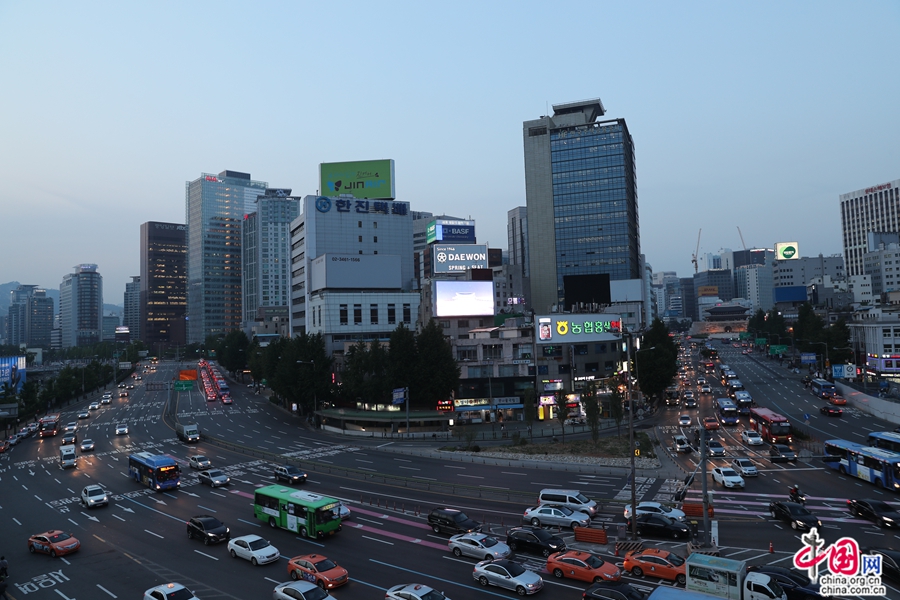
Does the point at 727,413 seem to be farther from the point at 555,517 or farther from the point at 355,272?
the point at 355,272

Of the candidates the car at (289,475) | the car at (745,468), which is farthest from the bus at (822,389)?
the car at (289,475)

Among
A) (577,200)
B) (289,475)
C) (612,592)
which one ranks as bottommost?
(289,475)

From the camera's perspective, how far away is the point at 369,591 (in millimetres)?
26688

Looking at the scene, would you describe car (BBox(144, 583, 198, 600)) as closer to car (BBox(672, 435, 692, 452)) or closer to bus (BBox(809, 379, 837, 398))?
car (BBox(672, 435, 692, 452))

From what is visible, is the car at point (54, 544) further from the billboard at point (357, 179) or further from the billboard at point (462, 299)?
the billboard at point (357, 179)

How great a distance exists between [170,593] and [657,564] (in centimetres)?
2178

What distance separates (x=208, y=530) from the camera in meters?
34.5

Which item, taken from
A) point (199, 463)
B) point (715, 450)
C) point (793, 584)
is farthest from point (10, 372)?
point (793, 584)

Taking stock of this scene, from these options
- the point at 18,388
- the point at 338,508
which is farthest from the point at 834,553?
the point at 18,388

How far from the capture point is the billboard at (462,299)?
9869 cm

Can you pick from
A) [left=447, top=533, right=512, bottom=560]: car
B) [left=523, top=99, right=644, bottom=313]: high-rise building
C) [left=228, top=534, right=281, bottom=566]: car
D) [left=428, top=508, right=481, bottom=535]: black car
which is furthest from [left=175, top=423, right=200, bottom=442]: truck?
[left=523, top=99, right=644, bottom=313]: high-rise building

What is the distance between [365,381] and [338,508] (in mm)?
50356

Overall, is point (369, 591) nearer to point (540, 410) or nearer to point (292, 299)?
point (540, 410)

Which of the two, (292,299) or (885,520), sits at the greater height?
(292,299)
